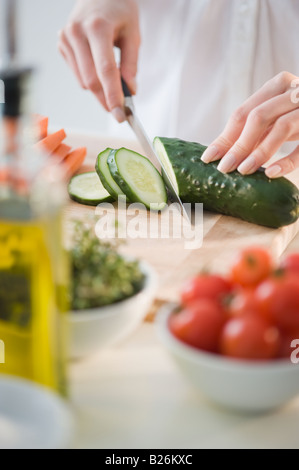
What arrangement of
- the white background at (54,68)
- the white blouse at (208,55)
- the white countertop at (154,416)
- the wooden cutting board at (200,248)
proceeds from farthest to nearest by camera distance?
the white background at (54,68)
the white blouse at (208,55)
the wooden cutting board at (200,248)
the white countertop at (154,416)

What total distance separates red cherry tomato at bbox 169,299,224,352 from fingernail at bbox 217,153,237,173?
1085 millimetres

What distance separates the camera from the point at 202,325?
92 cm

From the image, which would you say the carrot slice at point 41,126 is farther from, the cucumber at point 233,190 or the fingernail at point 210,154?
the fingernail at point 210,154

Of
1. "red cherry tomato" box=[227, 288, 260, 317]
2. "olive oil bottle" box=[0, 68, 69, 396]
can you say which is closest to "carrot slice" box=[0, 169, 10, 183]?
"olive oil bottle" box=[0, 68, 69, 396]

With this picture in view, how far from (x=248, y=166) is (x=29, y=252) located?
1.17 m

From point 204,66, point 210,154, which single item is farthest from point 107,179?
point 204,66

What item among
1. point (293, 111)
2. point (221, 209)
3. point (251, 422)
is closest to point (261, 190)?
point (221, 209)

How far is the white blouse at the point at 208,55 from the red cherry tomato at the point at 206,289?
5.68 ft

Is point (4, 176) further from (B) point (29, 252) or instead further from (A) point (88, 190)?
(A) point (88, 190)

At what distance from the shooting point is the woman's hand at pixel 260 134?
197 centimetres

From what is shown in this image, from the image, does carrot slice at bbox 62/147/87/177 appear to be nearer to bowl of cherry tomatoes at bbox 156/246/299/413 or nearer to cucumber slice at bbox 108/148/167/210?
cucumber slice at bbox 108/148/167/210

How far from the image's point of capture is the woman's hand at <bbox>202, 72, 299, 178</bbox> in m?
1.97

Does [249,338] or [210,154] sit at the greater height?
[249,338]

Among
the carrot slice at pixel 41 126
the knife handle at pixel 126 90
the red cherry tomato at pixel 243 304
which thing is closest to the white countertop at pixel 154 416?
the red cherry tomato at pixel 243 304
